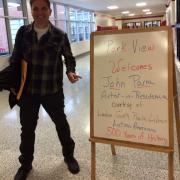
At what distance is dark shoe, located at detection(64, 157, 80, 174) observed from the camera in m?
2.17

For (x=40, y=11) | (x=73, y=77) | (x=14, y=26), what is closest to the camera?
(x=40, y=11)

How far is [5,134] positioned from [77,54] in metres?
9.91

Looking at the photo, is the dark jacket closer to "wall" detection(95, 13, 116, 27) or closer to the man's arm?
the man's arm

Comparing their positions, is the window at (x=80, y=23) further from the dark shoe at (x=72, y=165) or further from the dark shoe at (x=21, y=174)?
the dark shoe at (x=21, y=174)

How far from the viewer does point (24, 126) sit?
202 centimetres

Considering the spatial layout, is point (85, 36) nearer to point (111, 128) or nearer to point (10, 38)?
point (10, 38)

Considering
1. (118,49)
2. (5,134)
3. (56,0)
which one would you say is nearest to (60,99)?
(118,49)

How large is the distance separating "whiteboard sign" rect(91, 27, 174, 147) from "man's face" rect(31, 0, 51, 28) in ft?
1.31

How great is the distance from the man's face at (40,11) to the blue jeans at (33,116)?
56cm

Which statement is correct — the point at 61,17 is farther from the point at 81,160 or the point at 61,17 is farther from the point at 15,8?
the point at 81,160

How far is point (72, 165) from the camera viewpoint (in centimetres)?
220

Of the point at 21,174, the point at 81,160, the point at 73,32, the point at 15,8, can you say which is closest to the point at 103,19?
the point at 73,32

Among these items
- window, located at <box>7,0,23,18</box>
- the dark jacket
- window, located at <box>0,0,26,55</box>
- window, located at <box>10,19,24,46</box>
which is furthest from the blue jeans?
window, located at <box>7,0,23,18</box>

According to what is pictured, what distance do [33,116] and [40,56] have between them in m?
0.46
